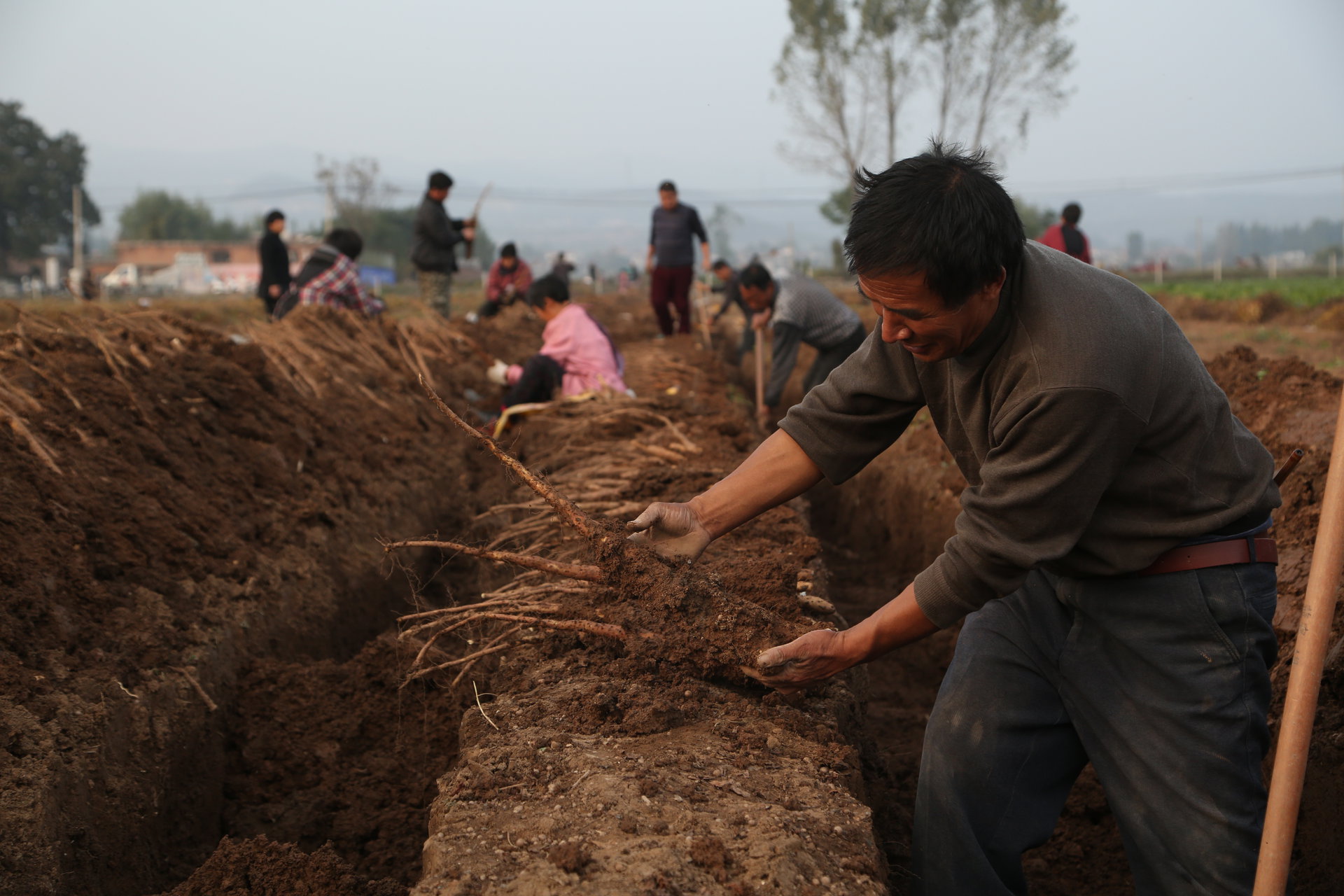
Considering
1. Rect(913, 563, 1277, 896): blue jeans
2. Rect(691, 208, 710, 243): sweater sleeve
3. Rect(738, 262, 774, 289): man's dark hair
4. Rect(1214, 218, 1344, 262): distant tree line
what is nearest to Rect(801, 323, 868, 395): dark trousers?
Rect(738, 262, 774, 289): man's dark hair

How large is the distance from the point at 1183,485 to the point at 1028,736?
25.2 inches

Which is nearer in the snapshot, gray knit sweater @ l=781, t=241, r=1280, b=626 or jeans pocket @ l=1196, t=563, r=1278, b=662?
gray knit sweater @ l=781, t=241, r=1280, b=626

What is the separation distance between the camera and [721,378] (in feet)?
28.8

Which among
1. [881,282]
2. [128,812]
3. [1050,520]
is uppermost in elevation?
[881,282]

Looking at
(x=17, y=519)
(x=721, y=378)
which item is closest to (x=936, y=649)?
(x=17, y=519)

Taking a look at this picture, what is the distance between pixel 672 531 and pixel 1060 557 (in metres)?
1.00

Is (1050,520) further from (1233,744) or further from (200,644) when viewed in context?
(200,644)

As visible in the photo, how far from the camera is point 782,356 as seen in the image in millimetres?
6812

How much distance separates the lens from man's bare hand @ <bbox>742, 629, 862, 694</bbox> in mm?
1897

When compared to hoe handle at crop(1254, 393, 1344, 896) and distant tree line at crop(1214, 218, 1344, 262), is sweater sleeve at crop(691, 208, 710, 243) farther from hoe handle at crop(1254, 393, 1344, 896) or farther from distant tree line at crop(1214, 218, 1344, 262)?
distant tree line at crop(1214, 218, 1344, 262)

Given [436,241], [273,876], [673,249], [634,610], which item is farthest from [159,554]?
[673,249]

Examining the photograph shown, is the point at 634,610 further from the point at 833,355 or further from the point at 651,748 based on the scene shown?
the point at 833,355

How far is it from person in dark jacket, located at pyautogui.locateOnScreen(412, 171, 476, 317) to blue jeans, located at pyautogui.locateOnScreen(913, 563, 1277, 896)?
25.9 feet

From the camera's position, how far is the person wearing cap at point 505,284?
467 inches
